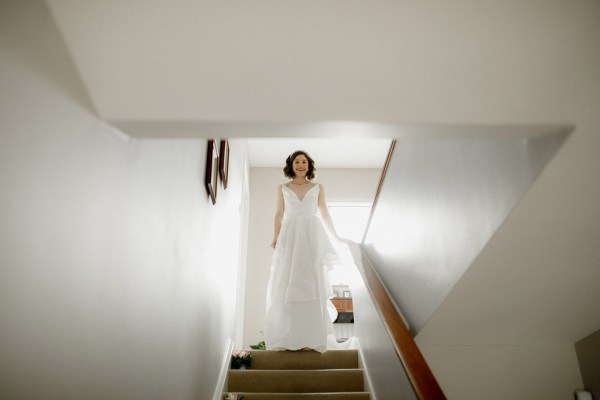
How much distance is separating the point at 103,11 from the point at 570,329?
2934mm

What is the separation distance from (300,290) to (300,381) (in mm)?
703

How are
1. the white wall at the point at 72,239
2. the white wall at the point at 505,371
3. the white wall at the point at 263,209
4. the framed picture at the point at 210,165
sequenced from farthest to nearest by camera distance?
the white wall at the point at 263,209 < the white wall at the point at 505,371 < the framed picture at the point at 210,165 < the white wall at the point at 72,239

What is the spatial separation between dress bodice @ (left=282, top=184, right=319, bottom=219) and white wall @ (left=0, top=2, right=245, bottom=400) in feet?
6.70

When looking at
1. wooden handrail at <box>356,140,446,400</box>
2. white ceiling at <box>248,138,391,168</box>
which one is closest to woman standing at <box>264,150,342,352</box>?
wooden handrail at <box>356,140,446,400</box>

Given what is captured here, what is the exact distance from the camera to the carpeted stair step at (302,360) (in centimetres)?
328

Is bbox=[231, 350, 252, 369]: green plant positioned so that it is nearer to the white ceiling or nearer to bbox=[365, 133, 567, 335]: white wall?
bbox=[365, 133, 567, 335]: white wall

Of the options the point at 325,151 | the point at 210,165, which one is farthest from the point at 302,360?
the point at 325,151

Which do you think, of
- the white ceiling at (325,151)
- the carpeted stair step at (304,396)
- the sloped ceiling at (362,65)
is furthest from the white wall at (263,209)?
the sloped ceiling at (362,65)

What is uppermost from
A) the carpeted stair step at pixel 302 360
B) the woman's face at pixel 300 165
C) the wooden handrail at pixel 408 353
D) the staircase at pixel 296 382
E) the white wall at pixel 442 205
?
the woman's face at pixel 300 165

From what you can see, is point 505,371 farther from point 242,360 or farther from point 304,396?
A: point 242,360

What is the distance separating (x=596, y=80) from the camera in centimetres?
113

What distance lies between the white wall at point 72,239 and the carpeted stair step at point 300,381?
4.97 feet

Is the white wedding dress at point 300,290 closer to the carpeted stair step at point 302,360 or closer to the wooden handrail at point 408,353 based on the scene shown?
the carpeted stair step at point 302,360

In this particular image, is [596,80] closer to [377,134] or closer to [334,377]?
[377,134]
